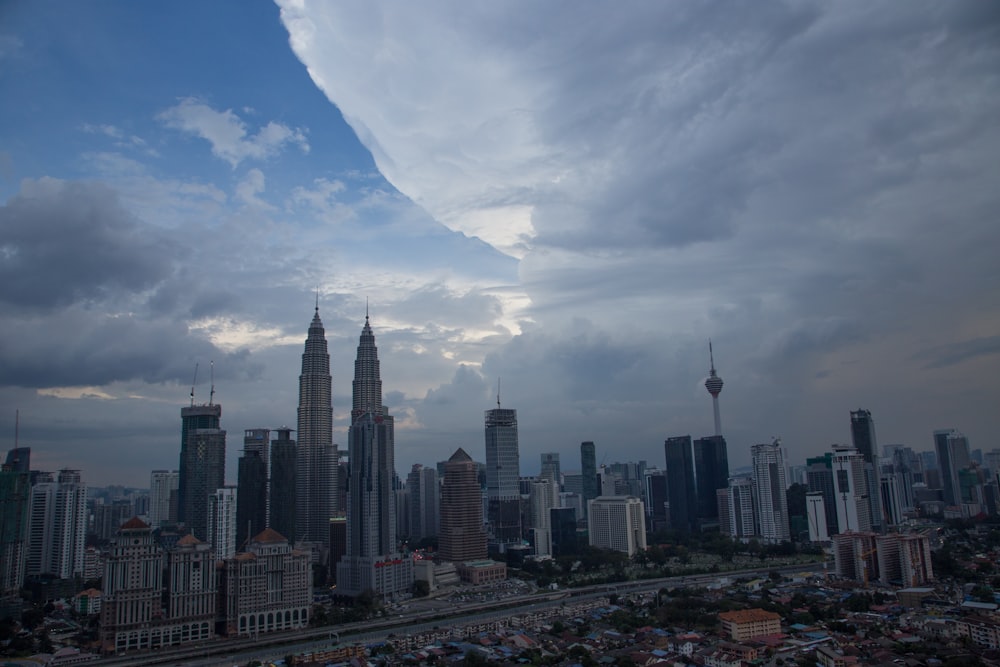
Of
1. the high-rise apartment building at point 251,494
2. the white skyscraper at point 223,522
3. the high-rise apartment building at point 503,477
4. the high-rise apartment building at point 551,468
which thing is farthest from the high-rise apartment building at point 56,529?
the high-rise apartment building at point 551,468

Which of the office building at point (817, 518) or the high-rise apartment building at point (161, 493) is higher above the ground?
the high-rise apartment building at point (161, 493)

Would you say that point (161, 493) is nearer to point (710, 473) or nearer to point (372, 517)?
point (372, 517)

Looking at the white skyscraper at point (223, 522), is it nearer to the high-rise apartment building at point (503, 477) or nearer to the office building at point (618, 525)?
the high-rise apartment building at point (503, 477)

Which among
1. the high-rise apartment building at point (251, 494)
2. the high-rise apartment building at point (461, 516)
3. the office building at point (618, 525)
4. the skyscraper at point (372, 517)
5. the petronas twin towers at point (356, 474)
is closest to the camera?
the skyscraper at point (372, 517)

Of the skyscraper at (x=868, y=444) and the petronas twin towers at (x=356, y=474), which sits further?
the skyscraper at (x=868, y=444)

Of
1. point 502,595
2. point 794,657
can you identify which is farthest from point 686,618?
point 502,595

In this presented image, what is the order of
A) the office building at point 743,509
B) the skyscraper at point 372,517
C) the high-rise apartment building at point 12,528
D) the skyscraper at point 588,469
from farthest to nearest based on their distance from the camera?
the skyscraper at point 588,469, the office building at point 743,509, the skyscraper at point 372,517, the high-rise apartment building at point 12,528

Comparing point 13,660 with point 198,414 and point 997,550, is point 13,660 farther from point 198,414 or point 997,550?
point 997,550

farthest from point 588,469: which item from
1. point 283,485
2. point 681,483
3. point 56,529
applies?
point 56,529

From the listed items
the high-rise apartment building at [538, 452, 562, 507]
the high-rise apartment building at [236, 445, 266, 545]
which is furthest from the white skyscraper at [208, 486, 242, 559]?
the high-rise apartment building at [538, 452, 562, 507]
